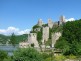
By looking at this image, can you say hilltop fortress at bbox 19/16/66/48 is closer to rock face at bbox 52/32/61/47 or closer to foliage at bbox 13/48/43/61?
rock face at bbox 52/32/61/47

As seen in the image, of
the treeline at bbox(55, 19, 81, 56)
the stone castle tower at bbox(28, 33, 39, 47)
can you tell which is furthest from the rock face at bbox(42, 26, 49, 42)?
the treeline at bbox(55, 19, 81, 56)

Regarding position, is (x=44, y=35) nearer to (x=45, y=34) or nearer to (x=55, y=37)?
(x=45, y=34)

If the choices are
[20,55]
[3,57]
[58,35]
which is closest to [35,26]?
[58,35]

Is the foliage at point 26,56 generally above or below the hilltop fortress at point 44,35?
below

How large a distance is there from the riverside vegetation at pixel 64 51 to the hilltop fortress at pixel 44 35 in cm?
307

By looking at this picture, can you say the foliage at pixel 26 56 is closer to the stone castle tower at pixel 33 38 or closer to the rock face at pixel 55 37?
the rock face at pixel 55 37

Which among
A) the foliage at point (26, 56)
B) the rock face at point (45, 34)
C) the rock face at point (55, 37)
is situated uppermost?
the rock face at point (45, 34)

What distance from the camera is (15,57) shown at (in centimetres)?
4800

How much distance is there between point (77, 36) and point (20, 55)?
52798mm

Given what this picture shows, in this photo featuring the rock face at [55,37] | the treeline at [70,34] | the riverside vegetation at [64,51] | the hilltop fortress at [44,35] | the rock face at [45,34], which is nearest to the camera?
the riverside vegetation at [64,51]

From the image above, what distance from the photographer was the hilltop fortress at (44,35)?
4139 inches

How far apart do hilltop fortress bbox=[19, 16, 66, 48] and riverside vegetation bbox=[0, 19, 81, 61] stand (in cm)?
307

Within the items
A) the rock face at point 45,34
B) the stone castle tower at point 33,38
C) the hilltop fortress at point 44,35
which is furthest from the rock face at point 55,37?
the stone castle tower at point 33,38

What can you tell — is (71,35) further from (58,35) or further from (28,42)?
(28,42)
